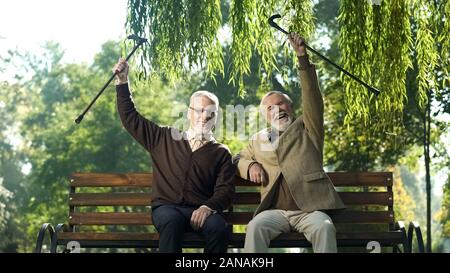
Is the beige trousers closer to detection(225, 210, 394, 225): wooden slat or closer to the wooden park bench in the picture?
the wooden park bench

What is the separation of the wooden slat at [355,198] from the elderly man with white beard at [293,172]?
501 millimetres

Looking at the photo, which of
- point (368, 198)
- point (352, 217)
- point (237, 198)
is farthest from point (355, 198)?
point (237, 198)

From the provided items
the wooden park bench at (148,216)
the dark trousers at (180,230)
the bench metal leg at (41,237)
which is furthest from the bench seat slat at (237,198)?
the dark trousers at (180,230)

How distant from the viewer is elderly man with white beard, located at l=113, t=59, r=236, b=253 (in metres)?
4.80

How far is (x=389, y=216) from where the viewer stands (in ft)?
18.4

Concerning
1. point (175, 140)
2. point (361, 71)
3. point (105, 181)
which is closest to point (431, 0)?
point (361, 71)

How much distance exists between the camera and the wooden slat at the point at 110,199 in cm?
573

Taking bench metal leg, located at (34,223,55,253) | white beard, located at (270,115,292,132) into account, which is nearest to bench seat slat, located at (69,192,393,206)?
bench metal leg, located at (34,223,55,253)

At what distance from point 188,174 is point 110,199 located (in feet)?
3.23

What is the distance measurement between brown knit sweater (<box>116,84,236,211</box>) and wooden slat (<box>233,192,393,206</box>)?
522mm

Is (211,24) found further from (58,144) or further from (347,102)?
(58,144)

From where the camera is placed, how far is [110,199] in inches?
227

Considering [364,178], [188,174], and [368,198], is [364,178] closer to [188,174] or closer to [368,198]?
[368,198]

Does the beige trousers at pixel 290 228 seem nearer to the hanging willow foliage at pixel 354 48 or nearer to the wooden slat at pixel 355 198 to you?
the wooden slat at pixel 355 198
